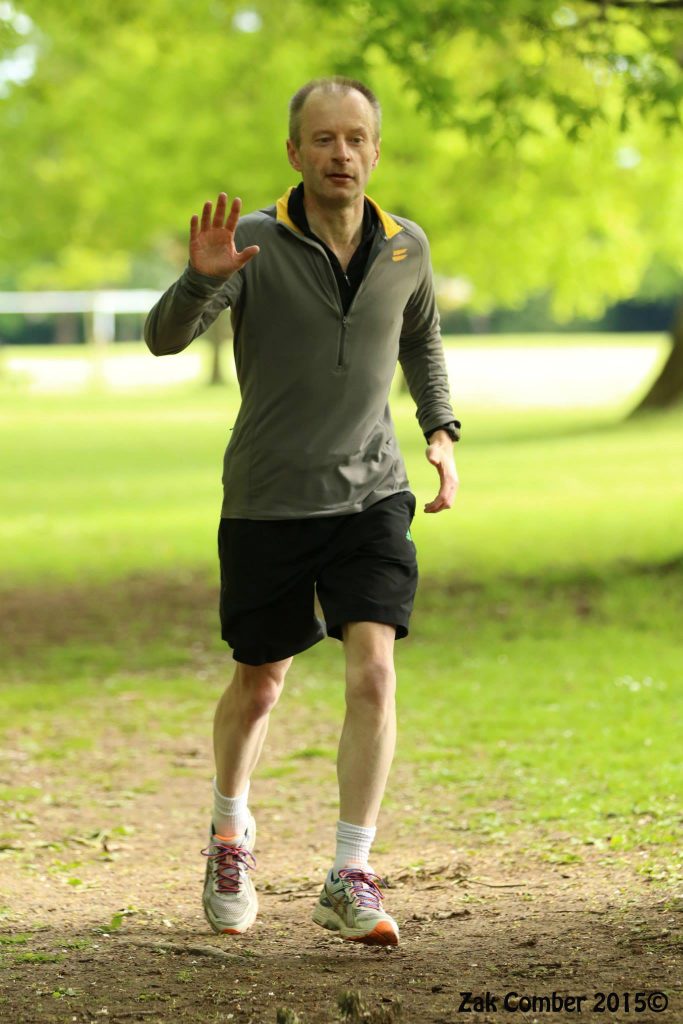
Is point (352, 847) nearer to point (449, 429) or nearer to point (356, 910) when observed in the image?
point (356, 910)

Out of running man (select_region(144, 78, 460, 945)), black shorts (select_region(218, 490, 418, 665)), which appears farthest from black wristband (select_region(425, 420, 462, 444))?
black shorts (select_region(218, 490, 418, 665))

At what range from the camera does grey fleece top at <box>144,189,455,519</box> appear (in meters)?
4.27

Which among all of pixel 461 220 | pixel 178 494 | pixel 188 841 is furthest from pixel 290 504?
pixel 461 220

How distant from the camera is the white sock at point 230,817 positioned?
4668 millimetres

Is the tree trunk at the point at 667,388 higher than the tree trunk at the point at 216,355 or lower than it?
lower

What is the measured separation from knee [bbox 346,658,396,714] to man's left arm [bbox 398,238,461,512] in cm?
52

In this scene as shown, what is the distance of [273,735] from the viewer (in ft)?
26.3

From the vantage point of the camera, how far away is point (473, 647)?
10.1 m

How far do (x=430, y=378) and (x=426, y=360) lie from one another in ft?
0.20

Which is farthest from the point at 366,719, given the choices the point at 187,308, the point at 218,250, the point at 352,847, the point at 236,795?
the point at 218,250

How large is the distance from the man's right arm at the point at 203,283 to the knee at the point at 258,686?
99 cm

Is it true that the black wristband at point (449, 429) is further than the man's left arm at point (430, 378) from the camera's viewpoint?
Yes

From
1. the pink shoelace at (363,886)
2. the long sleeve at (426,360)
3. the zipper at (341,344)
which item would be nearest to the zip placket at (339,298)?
the zipper at (341,344)

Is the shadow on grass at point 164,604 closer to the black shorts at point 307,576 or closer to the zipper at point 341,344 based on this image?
the black shorts at point 307,576
